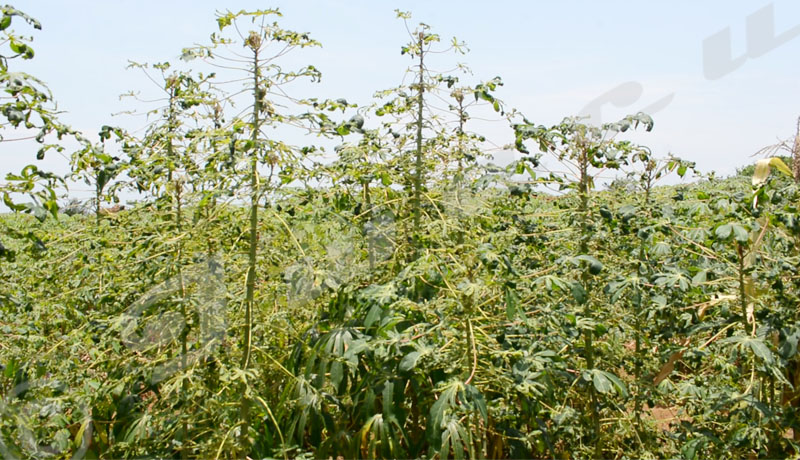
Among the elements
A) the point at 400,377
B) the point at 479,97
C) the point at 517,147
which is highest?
the point at 479,97

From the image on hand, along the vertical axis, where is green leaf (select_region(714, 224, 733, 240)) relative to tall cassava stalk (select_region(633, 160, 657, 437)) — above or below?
above

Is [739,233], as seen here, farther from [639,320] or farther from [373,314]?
[373,314]

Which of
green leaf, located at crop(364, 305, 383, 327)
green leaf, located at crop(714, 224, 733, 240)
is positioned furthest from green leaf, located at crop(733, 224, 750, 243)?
green leaf, located at crop(364, 305, 383, 327)

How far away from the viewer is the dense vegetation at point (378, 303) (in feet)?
7.91

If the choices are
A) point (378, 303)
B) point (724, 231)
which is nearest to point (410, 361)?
point (378, 303)

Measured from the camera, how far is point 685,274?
113 inches

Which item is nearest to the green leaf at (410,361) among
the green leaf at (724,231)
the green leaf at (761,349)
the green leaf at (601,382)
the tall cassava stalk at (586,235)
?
the green leaf at (601,382)

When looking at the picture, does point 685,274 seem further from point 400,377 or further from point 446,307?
point 400,377

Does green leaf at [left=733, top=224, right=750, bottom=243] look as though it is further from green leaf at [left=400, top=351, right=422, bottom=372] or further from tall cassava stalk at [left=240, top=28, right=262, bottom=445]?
tall cassava stalk at [left=240, top=28, right=262, bottom=445]

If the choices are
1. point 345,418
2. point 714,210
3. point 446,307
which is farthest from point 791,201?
point 345,418

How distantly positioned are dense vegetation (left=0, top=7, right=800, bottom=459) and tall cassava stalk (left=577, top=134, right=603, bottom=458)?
10 mm

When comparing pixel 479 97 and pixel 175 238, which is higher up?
pixel 479 97

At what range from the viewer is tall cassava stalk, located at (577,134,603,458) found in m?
2.95

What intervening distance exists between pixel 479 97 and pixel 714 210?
115cm
